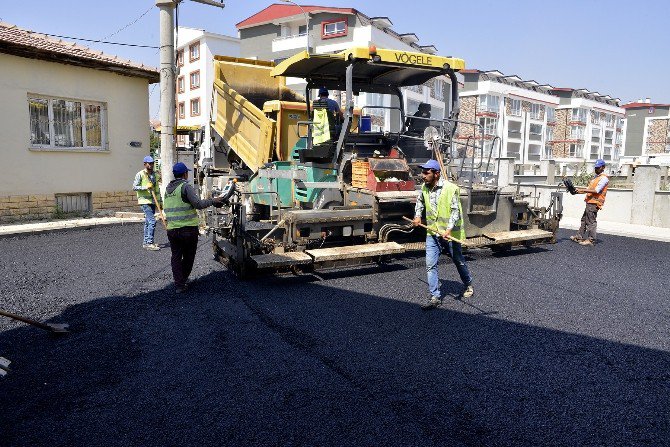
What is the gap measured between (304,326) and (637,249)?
23.5ft

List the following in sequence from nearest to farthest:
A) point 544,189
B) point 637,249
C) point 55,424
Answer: point 55,424 < point 637,249 < point 544,189

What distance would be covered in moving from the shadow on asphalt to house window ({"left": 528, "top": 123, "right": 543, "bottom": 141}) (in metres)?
56.1

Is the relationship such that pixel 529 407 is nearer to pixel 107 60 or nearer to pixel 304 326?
pixel 304 326

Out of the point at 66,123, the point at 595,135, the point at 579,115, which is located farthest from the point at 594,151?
the point at 66,123

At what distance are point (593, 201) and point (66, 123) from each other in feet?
36.1

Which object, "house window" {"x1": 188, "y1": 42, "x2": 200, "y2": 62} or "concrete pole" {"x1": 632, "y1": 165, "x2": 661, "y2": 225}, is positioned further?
"house window" {"x1": 188, "y1": 42, "x2": 200, "y2": 62}

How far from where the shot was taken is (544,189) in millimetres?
15094

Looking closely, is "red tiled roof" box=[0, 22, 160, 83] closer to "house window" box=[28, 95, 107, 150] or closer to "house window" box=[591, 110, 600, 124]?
"house window" box=[28, 95, 107, 150]

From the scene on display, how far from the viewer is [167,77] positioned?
10.2 meters

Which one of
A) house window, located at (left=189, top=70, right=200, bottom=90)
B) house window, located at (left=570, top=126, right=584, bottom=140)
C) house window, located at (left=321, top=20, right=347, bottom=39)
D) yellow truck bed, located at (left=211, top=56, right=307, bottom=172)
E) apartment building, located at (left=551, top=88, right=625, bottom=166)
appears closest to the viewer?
yellow truck bed, located at (left=211, top=56, right=307, bottom=172)

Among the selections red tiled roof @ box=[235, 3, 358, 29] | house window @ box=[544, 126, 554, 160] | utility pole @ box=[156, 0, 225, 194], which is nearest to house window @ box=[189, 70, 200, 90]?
red tiled roof @ box=[235, 3, 358, 29]

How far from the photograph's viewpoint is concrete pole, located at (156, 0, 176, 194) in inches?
400

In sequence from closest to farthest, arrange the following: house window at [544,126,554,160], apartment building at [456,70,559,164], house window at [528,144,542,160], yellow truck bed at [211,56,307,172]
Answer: yellow truck bed at [211,56,307,172]
apartment building at [456,70,559,164]
house window at [528,144,542,160]
house window at [544,126,554,160]

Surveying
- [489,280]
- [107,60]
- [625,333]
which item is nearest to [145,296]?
[489,280]
